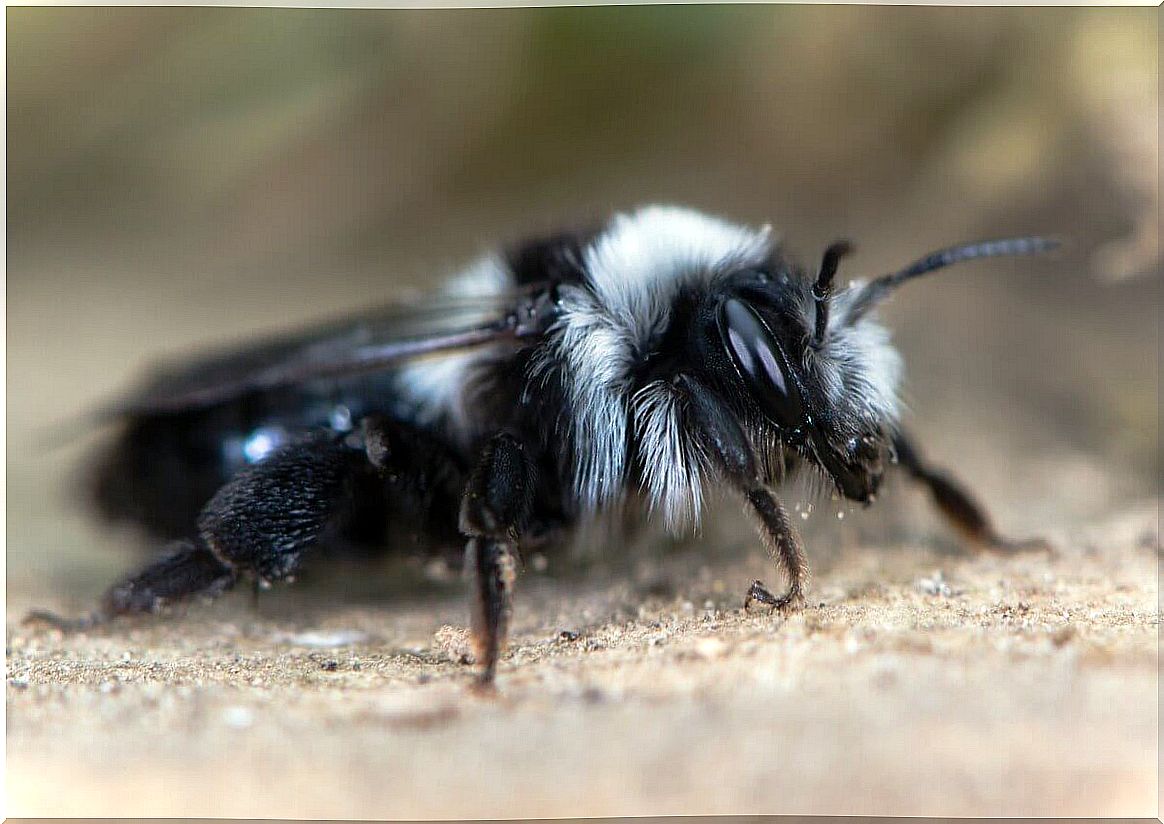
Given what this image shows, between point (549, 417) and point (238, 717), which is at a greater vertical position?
point (549, 417)

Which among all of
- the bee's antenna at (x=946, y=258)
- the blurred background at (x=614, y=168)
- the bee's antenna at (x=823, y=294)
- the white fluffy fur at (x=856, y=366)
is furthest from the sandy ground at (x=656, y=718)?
the blurred background at (x=614, y=168)

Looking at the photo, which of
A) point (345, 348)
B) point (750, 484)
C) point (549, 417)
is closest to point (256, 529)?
point (345, 348)

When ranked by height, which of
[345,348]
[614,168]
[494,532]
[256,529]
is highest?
[614,168]

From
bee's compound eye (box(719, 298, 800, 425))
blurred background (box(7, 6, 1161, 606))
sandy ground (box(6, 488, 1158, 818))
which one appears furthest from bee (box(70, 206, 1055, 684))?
blurred background (box(7, 6, 1161, 606))

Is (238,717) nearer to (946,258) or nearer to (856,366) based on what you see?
(856,366)

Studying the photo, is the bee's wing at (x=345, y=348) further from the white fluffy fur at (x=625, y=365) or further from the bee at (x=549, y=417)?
the white fluffy fur at (x=625, y=365)

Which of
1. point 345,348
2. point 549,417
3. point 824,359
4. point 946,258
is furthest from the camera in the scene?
point 345,348

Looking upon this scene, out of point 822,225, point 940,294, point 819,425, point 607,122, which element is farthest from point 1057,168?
point 819,425
